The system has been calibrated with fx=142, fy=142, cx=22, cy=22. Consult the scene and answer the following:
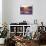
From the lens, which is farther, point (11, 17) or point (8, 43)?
point (11, 17)

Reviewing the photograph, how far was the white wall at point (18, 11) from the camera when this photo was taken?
6.70m

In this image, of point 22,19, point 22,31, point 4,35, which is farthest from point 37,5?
point 4,35

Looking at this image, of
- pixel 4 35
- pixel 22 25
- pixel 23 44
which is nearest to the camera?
pixel 23 44

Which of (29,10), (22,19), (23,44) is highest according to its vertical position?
(29,10)

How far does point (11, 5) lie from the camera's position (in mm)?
6715

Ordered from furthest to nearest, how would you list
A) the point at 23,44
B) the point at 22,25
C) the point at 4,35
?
the point at 22,25 → the point at 4,35 → the point at 23,44

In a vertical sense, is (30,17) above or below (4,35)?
above

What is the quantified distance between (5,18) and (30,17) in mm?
1186

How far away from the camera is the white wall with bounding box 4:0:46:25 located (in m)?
6.70

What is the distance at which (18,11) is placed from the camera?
6.74m

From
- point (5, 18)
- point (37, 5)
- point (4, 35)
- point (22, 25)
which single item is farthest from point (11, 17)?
point (4, 35)

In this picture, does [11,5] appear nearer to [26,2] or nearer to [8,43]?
[26,2]

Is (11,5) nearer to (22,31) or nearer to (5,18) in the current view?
(5,18)

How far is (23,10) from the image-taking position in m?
6.74
